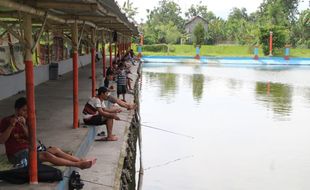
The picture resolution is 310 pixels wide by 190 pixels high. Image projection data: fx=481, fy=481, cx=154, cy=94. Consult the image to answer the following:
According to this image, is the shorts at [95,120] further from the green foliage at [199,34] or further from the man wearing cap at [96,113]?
the green foliage at [199,34]

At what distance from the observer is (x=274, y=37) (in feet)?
165

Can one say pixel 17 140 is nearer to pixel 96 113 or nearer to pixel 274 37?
pixel 96 113

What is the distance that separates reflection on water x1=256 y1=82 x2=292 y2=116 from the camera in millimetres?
20516

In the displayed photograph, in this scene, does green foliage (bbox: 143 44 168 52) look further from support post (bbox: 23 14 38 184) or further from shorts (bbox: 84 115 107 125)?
support post (bbox: 23 14 38 184)

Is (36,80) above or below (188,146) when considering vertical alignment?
above

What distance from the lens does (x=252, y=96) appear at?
80.6 ft

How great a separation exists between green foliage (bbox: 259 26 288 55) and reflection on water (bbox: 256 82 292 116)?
2063cm

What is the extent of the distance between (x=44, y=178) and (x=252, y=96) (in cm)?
2006

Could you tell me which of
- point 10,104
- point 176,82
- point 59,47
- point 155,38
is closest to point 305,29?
point 155,38

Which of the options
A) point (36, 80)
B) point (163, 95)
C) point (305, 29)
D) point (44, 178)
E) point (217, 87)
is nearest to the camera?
point (44, 178)

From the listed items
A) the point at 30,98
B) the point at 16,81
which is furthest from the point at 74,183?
the point at 16,81

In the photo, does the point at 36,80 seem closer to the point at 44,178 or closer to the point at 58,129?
the point at 58,129

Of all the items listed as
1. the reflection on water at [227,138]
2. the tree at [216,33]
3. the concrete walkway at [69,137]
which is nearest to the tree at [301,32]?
the tree at [216,33]

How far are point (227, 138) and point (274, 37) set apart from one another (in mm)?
38131
